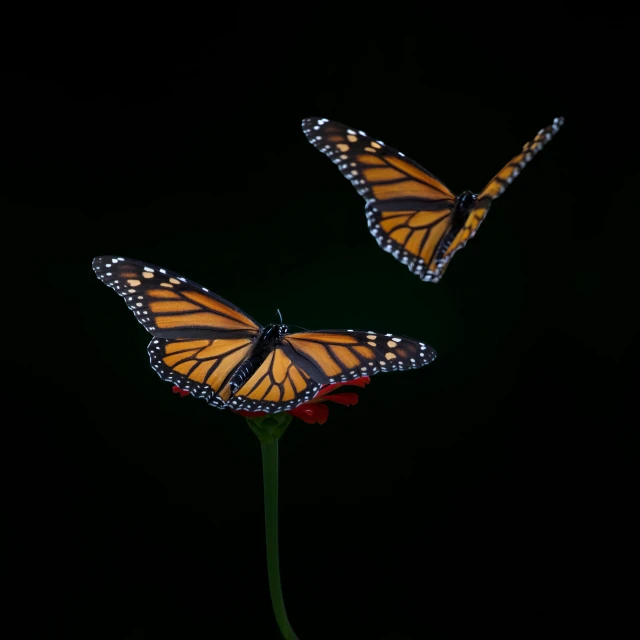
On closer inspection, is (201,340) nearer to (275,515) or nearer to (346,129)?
(275,515)

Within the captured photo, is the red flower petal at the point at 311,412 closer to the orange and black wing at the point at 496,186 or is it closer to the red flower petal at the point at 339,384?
the red flower petal at the point at 339,384

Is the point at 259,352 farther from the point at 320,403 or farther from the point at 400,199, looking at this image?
the point at 400,199

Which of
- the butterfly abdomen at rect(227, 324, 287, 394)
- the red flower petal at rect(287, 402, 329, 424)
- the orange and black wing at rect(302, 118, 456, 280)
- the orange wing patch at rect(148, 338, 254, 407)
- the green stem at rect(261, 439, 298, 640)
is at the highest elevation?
the orange and black wing at rect(302, 118, 456, 280)

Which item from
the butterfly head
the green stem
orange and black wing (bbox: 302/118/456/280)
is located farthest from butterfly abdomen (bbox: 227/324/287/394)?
orange and black wing (bbox: 302/118/456/280)

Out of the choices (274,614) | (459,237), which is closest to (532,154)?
(459,237)

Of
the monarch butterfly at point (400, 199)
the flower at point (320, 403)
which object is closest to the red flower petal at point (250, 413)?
the flower at point (320, 403)

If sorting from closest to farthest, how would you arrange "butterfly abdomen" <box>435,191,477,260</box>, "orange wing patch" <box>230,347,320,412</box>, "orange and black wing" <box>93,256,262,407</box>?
"orange wing patch" <box>230,347,320,412</box> < "orange and black wing" <box>93,256,262,407</box> < "butterfly abdomen" <box>435,191,477,260</box>

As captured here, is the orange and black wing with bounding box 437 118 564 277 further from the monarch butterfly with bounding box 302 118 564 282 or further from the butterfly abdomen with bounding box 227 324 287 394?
the butterfly abdomen with bounding box 227 324 287 394

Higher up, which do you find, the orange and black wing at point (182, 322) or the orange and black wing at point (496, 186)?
the orange and black wing at point (496, 186)

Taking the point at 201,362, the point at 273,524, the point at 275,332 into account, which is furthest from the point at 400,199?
the point at 273,524
